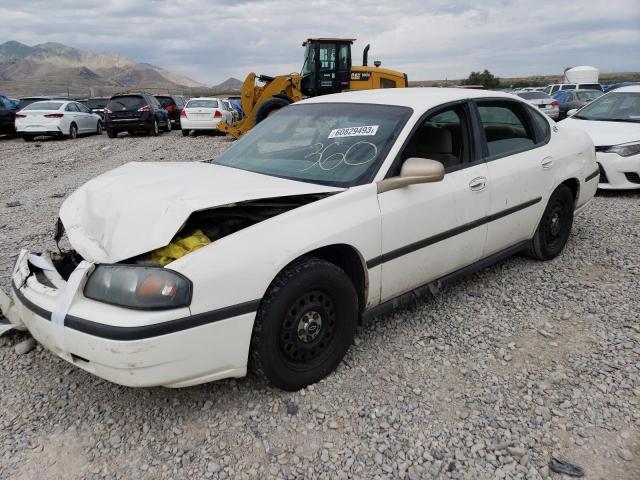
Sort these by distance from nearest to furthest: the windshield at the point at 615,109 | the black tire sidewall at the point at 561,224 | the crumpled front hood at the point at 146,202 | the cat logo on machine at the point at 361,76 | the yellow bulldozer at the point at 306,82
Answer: the crumpled front hood at the point at 146,202
the black tire sidewall at the point at 561,224
the windshield at the point at 615,109
the yellow bulldozer at the point at 306,82
the cat logo on machine at the point at 361,76

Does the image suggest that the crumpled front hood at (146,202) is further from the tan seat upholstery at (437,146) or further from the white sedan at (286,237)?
the tan seat upholstery at (437,146)

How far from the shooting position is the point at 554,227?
15.3 feet

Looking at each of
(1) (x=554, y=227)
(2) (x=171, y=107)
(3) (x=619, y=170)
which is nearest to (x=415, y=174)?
(1) (x=554, y=227)

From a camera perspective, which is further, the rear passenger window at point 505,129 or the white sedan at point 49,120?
the white sedan at point 49,120

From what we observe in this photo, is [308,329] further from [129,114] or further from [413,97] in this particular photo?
[129,114]

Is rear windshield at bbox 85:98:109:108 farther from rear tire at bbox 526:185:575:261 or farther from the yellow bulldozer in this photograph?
rear tire at bbox 526:185:575:261

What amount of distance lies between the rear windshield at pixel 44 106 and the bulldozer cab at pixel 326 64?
26.0ft

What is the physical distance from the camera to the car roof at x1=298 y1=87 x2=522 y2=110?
354 cm

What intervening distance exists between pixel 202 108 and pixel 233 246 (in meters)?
16.0

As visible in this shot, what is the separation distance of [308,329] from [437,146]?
5.56 feet

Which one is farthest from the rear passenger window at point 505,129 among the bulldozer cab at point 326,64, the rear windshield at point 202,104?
the rear windshield at point 202,104

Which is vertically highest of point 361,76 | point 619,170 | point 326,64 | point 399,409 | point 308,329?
point 326,64

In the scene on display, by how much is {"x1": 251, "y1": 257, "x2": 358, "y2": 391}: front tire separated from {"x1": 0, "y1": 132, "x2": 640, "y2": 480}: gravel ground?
0.42 ft

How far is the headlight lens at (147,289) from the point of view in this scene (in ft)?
7.54
